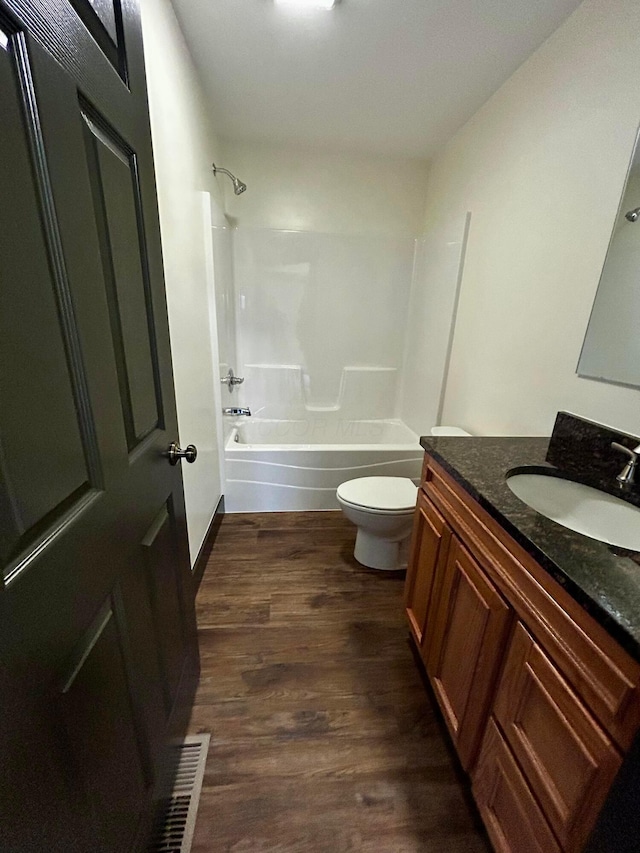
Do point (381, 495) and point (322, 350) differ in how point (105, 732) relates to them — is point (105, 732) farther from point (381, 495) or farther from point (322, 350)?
point (322, 350)

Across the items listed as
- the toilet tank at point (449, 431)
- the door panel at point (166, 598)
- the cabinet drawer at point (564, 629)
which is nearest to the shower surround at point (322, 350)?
the toilet tank at point (449, 431)

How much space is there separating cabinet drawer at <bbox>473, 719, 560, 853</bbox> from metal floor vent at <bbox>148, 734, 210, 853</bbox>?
30.7 inches

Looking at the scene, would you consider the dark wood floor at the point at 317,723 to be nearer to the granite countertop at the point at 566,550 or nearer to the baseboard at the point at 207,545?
the baseboard at the point at 207,545

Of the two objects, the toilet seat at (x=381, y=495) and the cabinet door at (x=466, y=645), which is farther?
the toilet seat at (x=381, y=495)

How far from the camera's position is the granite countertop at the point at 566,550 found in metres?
0.56

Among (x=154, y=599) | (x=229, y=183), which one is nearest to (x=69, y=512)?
(x=154, y=599)

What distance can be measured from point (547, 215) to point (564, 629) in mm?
1540

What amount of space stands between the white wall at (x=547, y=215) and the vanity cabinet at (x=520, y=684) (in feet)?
2.24

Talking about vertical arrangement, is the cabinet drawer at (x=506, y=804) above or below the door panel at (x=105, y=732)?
below

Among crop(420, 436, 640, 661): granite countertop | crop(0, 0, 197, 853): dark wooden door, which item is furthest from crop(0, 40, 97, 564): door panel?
crop(420, 436, 640, 661): granite countertop

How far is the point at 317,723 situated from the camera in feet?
3.98

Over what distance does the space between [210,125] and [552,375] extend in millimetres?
2379

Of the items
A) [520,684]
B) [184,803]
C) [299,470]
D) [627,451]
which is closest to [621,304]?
[627,451]

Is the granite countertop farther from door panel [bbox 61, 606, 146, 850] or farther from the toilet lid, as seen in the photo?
door panel [bbox 61, 606, 146, 850]
